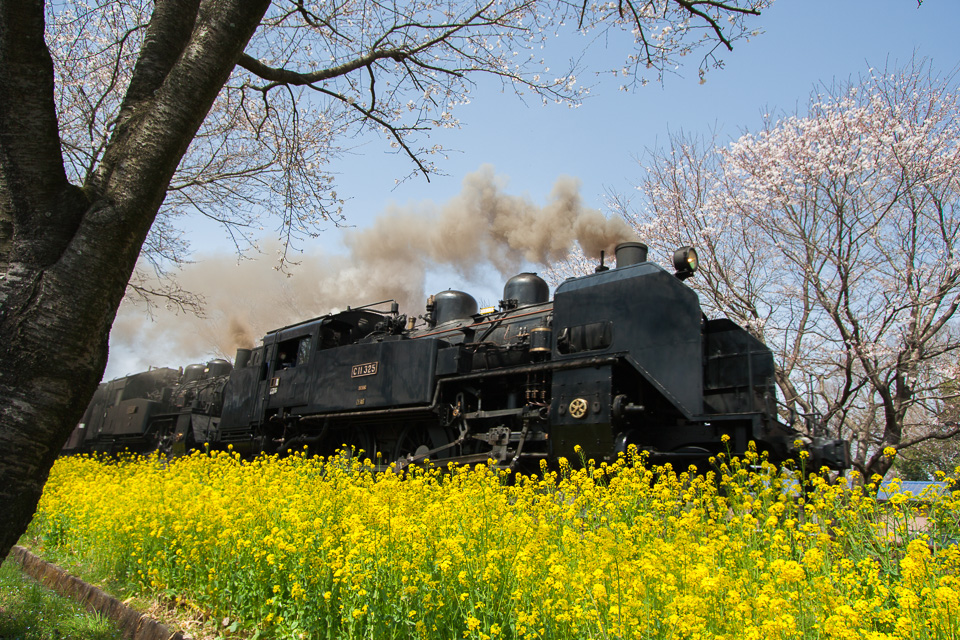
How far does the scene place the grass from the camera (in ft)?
11.7

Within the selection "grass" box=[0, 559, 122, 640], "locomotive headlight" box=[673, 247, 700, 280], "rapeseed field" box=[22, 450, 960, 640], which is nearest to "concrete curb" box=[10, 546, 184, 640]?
"grass" box=[0, 559, 122, 640]

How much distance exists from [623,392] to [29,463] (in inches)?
254

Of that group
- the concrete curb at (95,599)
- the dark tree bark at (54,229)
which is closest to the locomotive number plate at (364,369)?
the concrete curb at (95,599)

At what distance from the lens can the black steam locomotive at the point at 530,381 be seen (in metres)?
7.40

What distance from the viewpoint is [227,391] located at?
15.1 meters

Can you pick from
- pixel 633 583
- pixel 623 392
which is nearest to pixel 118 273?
pixel 633 583

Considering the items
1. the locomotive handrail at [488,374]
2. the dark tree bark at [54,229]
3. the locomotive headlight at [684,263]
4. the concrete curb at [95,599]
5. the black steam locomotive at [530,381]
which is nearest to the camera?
the dark tree bark at [54,229]

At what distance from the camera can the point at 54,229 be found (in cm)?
310

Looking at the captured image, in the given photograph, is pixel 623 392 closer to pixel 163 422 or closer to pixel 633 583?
pixel 633 583

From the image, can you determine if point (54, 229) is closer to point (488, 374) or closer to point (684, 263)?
point (488, 374)

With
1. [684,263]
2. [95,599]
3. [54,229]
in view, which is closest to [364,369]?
[684,263]

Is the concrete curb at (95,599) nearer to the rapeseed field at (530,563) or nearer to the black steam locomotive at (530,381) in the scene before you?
the rapeseed field at (530,563)

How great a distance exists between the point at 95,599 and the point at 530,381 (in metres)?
5.70

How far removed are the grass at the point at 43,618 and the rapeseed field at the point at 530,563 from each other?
1.37ft
